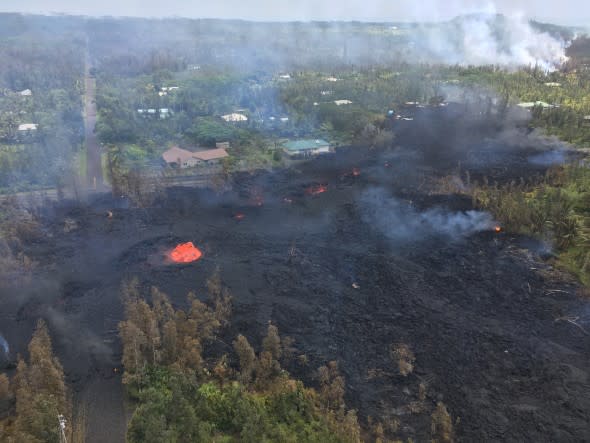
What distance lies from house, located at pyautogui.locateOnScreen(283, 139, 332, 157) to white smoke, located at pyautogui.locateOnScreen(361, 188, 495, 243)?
19.1 metres

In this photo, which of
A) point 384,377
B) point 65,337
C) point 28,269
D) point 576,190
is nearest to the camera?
point 384,377

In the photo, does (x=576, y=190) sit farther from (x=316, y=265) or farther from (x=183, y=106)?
(x=183, y=106)

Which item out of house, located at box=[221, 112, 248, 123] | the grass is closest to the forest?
the grass

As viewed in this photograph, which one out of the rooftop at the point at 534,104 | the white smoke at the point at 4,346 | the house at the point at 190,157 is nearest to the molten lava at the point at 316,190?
the house at the point at 190,157

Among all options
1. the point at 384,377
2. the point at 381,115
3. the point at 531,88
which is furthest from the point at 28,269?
the point at 531,88

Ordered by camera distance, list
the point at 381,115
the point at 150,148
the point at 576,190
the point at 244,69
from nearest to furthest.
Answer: the point at 576,190 < the point at 150,148 < the point at 381,115 < the point at 244,69

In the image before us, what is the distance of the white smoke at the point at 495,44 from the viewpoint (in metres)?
137

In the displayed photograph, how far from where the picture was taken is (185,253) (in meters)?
41.9

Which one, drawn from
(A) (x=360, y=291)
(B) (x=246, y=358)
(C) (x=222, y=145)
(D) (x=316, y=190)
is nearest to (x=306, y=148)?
(C) (x=222, y=145)

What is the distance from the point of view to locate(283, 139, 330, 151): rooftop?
220 feet

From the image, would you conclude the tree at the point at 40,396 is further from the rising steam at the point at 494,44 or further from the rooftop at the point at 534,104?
the rising steam at the point at 494,44

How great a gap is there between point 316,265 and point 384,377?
13.1m

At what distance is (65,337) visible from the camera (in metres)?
32.2

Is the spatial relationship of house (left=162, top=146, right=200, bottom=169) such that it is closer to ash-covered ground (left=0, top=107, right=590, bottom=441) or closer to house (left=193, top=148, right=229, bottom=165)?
house (left=193, top=148, right=229, bottom=165)
